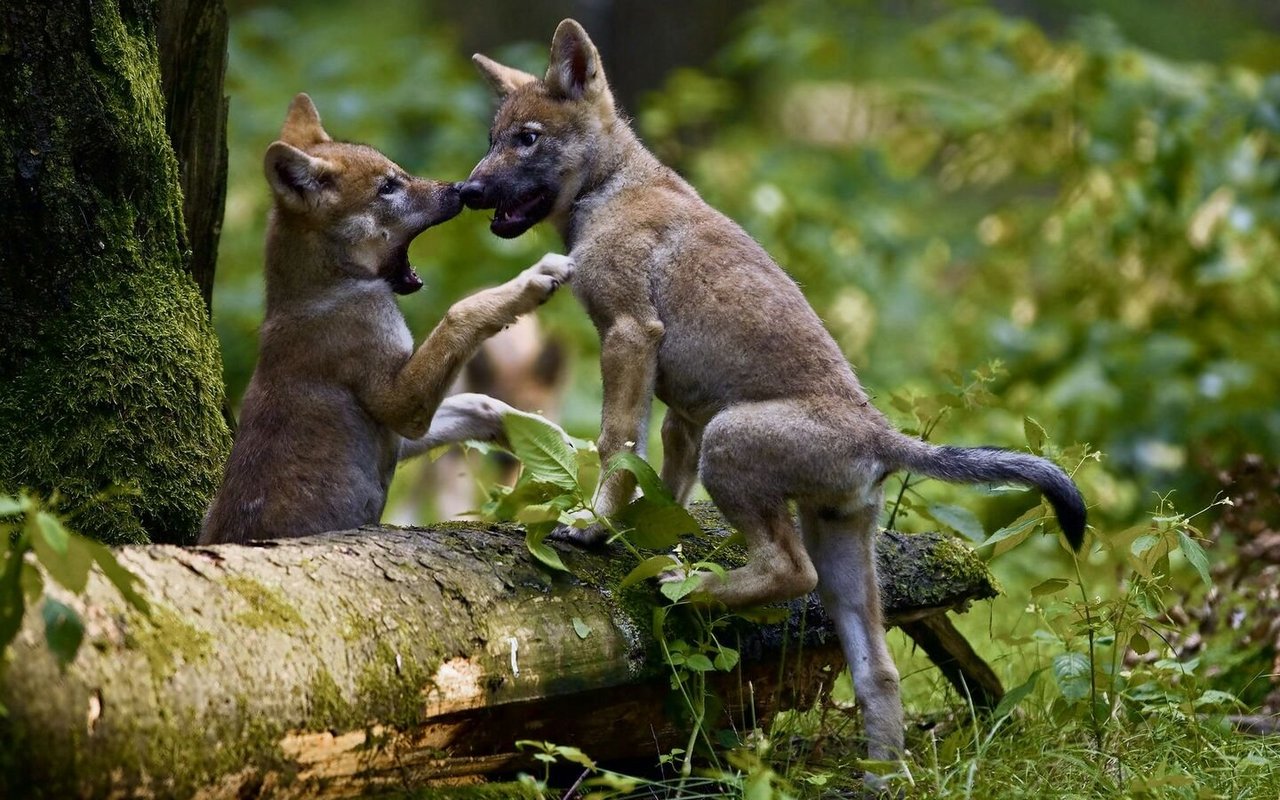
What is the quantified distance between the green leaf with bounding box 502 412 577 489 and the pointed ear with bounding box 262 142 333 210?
171 cm

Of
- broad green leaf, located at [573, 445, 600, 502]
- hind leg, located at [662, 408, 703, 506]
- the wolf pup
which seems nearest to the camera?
broad green leaf, located at [573, 445, 600, 502]

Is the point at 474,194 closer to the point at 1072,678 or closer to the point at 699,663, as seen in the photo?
the point at 699,663

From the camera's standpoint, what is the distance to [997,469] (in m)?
4.12

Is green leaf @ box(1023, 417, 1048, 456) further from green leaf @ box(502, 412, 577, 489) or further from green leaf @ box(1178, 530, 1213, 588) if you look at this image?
green leaf @ box(502, 412, 577, 489)

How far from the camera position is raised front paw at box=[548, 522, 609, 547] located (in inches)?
175

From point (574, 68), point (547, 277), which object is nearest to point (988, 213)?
→ point (574, 68)

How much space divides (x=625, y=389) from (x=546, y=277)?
2.00 feet

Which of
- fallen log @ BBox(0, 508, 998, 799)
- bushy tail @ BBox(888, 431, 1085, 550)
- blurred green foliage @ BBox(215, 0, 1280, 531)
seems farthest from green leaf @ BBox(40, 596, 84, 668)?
blurred green foliage @ BBox(215, 0, 1280, 531)

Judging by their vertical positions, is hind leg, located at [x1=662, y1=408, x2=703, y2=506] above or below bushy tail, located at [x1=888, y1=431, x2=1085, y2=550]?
above

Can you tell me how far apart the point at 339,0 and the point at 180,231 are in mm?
16392

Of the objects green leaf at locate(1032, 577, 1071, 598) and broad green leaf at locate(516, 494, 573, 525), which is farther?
green leaf at locate(1032, 577, 1071, 598)

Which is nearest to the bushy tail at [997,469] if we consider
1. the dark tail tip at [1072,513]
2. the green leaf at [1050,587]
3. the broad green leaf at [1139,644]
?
the dark tail tip at [1072,513]

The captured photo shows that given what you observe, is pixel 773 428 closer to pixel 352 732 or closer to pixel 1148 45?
pixel 352 732

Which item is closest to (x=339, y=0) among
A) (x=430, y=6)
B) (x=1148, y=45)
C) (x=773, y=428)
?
(x=430, y=6)
